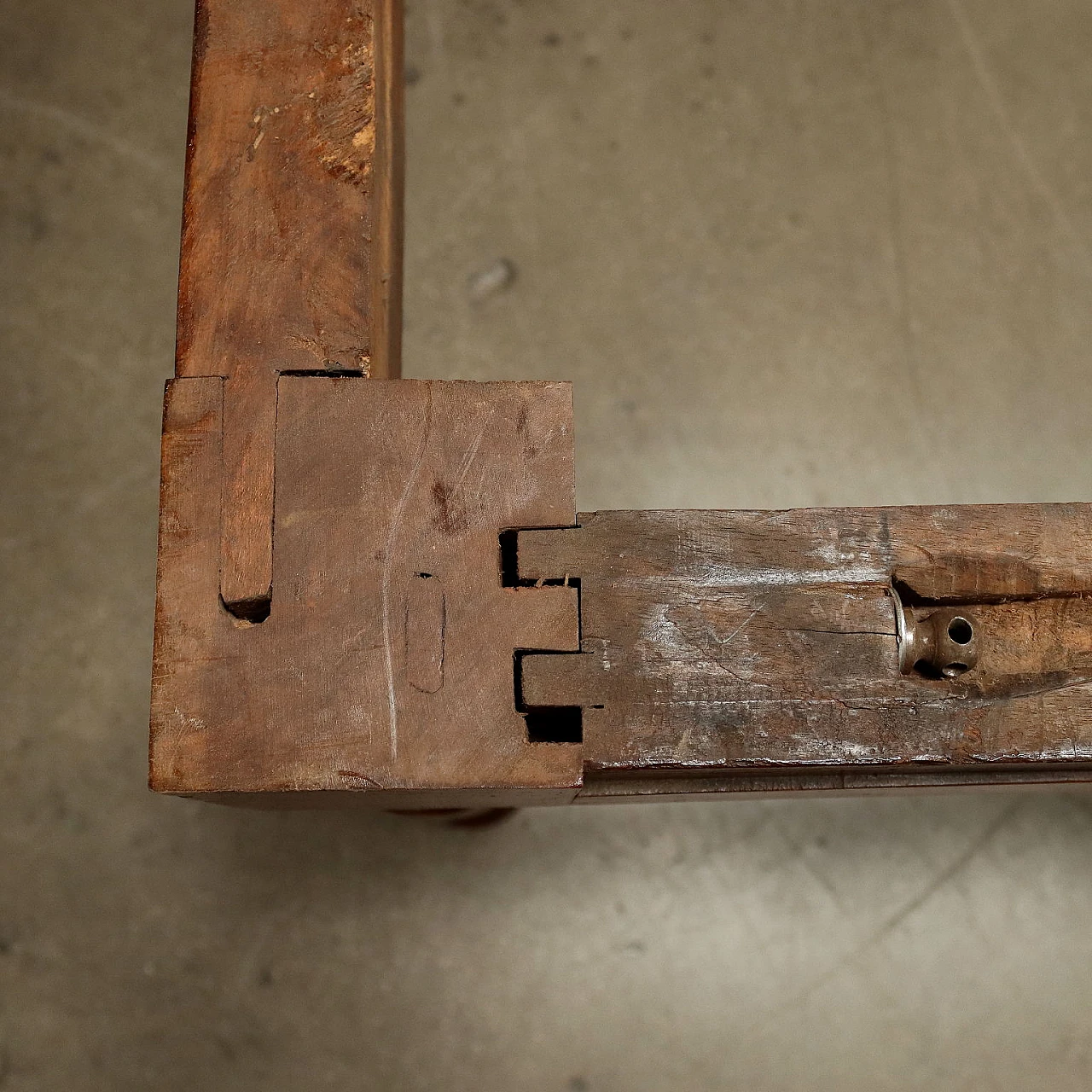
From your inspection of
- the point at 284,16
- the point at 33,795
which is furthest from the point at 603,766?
the point at 33,795

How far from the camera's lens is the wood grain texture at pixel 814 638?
3.37 feet

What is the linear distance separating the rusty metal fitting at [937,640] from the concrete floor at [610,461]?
39.1 inches

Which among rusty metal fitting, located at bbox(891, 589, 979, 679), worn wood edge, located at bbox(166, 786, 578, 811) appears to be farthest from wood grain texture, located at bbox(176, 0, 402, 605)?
rusty metal fitting, located at bbox(891, 589, 979, 679)

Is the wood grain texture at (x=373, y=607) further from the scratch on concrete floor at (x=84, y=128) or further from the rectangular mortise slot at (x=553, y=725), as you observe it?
the scratch on concrete floor at (x=84, y=128)

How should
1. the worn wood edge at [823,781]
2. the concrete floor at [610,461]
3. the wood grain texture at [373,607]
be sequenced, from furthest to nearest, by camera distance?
the concrete floor at [610,461] → the worn wood edge at [823,781] → the wood grain texture at [373,607]

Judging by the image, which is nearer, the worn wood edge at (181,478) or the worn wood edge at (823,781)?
the worn wood edge at (181,478)

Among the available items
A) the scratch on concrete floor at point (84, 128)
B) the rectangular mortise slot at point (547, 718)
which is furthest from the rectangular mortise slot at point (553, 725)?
the scratch on concrete floor at point (84, 128)

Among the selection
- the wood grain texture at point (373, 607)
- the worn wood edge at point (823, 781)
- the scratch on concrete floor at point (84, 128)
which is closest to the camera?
the wood grain texture at point (373, 607)

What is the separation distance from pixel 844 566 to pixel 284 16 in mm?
919

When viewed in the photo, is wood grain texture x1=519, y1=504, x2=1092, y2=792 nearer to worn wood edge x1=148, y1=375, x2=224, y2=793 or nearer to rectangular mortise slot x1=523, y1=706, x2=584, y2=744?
rectangular mortise slot x1=523, y1=706, x2=584, y2=744

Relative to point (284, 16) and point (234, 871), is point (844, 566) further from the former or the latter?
point (234, 871)

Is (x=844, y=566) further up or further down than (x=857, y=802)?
further up

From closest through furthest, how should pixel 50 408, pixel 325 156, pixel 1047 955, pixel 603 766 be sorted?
pixel 603 766 → pixel 325 156 → pixel 1047 955 → pixel 50 408

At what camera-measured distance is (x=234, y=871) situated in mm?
1947
